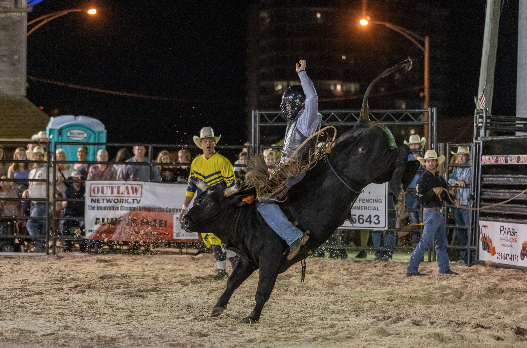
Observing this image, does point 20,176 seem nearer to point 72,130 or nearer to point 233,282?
point 72,130

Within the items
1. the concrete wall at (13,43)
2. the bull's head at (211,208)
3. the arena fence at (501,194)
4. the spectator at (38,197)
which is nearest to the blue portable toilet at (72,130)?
the spectator at (38,197)

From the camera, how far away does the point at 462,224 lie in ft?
32.1

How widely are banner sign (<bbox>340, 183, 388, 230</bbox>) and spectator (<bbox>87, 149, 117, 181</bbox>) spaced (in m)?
4.24

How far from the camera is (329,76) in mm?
40375

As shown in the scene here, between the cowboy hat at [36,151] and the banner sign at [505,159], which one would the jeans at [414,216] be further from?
the cowboy hat at [36,151]

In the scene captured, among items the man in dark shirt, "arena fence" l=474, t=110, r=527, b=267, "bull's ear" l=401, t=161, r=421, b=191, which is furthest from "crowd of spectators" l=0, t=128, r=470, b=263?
"bull's ear" l=401, t=161, r=421, b=191

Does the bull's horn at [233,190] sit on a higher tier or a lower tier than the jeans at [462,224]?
higher

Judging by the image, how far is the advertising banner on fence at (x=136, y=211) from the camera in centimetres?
1019

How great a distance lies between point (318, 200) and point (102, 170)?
648cm

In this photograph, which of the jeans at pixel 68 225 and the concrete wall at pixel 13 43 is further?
the jeans at pixel 68 225

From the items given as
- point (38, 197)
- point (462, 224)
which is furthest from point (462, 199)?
point (38, 197)

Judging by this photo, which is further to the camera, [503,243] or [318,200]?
[503,243]

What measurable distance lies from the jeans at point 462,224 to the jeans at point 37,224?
7152 millimetres

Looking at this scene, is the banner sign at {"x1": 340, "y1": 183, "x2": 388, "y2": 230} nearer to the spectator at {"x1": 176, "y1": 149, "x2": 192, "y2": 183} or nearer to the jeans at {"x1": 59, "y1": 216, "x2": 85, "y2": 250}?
the spectator at {"x1": 176, "y1": 149, "x2": 192, "y2": 183}
